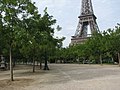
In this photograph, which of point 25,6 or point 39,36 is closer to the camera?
point 25,6

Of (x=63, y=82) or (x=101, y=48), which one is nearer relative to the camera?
(x=63, y=82)

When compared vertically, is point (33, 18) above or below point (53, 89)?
above

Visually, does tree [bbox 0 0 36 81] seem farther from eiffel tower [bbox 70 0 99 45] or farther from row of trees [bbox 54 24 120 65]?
eiffel tower [bbox 70 0 99 45]

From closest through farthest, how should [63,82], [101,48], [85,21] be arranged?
[63,82] < [101,48] < [85,21]

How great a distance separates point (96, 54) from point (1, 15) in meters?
48.8

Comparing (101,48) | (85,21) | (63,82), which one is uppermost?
(85,21)

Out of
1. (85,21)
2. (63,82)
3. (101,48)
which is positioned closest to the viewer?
(63,82)

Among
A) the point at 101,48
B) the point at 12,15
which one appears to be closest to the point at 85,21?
the point at 101,48

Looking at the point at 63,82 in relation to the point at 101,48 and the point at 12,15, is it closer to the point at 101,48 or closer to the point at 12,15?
the point at 12,15

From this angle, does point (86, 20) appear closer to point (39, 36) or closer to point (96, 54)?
point (96, 54)

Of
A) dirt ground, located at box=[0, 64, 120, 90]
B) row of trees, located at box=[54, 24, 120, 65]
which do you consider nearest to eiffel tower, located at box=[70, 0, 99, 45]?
row of trees, located at box=[54, 24, 120, 65]

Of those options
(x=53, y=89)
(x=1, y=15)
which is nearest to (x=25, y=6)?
(x=1, y=15)

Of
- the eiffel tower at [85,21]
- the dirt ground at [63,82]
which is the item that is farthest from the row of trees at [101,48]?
the dirt ground at [63,82]

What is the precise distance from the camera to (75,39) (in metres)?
98.4
